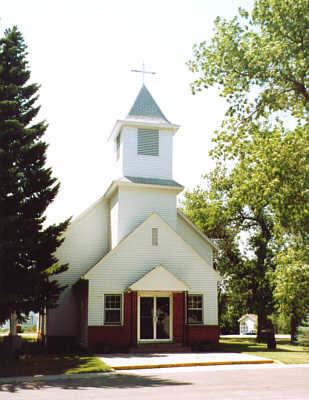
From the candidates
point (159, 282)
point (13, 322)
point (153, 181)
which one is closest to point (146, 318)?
point (159, 282)

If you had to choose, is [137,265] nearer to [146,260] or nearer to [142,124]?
[146,260]

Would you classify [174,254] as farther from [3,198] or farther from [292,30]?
[292,30]

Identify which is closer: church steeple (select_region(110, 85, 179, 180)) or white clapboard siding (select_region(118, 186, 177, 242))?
white clapboard siding (select_region(118, 186, 177, 242))

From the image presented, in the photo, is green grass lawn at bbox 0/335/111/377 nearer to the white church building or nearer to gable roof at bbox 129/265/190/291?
the white church building

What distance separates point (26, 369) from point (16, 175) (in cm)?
845

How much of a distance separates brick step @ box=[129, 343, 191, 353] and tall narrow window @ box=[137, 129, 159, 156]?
442 inches

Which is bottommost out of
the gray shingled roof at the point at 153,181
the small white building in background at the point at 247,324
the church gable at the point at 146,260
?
the small white building in background at the point at 247,324

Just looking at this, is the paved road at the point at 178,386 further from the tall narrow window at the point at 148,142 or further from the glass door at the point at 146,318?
the tall narrow window at the point at 148,142

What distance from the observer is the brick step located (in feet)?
73.4

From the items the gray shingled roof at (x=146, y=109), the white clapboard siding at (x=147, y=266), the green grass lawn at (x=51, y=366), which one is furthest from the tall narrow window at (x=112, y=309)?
the gray shingled roof at (x=146, y=109)

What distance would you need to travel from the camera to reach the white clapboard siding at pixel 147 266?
23375 mm

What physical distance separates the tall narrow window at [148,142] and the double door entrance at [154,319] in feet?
29.4

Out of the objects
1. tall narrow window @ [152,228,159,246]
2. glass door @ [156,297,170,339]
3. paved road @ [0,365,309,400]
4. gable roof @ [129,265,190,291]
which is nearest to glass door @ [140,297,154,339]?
glass door @ [156,297,170,339]

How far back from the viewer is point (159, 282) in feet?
76.4
